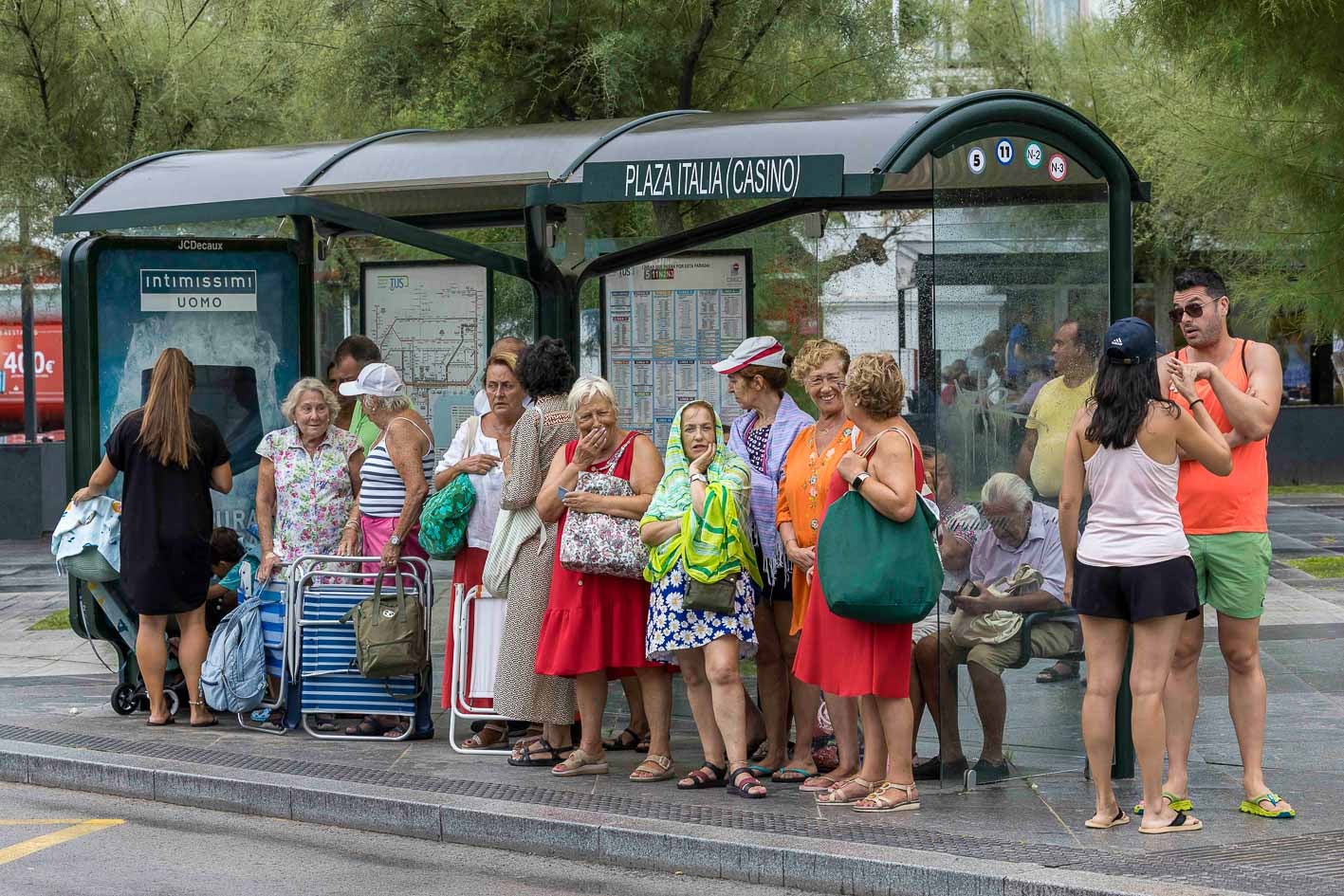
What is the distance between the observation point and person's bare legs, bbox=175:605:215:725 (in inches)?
317

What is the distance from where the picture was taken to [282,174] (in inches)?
342

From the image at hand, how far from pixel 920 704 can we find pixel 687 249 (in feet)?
10.2

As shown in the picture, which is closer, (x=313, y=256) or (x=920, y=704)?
(x=920, y=704)

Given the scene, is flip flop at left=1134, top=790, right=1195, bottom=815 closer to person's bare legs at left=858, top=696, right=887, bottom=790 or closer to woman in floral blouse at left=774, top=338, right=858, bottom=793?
person's bare legs at left=858, top=696, right=887, bottom=790

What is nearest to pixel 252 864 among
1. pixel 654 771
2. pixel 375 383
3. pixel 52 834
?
pixel 52 834

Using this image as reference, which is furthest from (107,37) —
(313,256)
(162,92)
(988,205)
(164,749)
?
(988,205)

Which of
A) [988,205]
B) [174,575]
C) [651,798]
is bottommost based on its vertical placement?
[651,798]

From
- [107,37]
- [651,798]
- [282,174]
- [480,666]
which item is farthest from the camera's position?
[107,37]

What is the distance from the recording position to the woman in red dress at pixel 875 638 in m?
5.98

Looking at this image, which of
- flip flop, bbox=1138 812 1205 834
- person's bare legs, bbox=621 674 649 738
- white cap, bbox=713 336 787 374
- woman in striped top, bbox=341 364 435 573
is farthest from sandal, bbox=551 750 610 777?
flip flop, bbox=1138 812 1205 834

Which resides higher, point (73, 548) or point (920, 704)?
point (73, 548)

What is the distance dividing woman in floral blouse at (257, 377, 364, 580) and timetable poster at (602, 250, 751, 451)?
171 cm

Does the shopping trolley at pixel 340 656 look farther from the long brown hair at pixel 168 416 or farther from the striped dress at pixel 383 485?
the long brown hair at pixel 168 416

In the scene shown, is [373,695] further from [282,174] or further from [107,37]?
[107,37]
